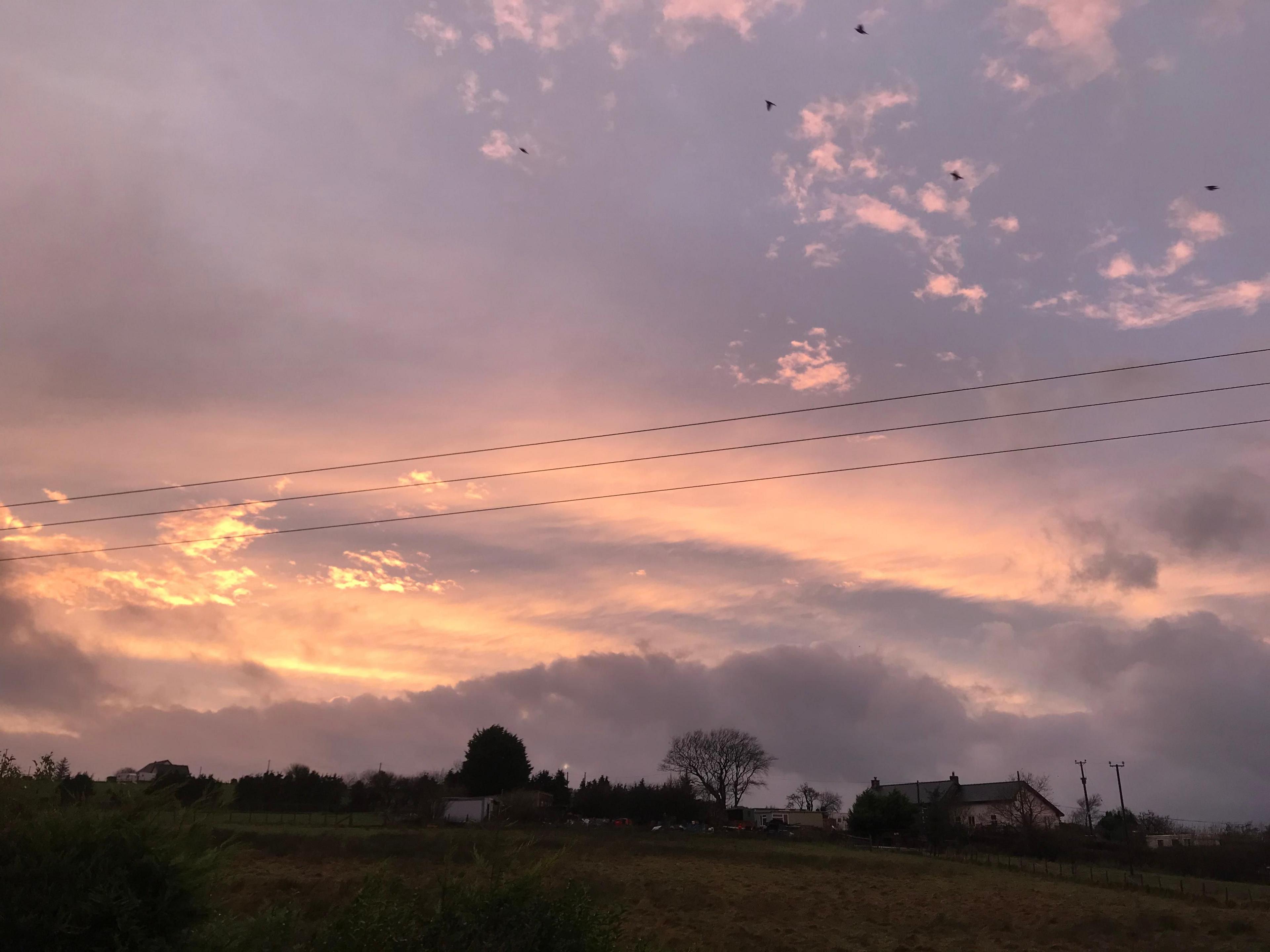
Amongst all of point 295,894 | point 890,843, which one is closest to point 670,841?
point 890,843

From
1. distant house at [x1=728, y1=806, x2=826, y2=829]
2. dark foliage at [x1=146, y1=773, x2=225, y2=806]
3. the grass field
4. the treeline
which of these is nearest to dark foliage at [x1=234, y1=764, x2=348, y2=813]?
the treeline

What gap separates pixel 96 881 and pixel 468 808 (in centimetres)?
10009

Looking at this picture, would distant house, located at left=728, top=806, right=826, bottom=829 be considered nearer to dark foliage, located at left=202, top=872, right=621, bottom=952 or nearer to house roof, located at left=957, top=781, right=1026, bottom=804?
house roof, located at left=957, top=781, right=1026, bottom=804

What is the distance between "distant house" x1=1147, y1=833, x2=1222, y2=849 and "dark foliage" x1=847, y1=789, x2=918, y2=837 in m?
26.3

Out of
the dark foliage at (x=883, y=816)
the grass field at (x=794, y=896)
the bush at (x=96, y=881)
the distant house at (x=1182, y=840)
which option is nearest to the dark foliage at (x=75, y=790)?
the bush at (x=96, y=881)

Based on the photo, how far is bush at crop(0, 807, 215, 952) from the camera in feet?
41.2

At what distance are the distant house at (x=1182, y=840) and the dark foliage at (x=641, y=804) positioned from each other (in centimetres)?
5433

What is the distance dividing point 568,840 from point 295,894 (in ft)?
90.8

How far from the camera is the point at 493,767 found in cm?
12206

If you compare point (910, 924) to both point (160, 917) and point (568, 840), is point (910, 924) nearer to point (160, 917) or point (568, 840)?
point (568, 840)

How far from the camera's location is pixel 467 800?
354ft

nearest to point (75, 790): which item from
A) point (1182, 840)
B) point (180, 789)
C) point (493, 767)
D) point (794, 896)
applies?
point (180, 789)

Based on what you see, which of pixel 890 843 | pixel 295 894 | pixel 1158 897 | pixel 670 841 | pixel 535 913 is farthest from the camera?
pixel 890 843

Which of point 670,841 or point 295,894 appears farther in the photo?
point 670,841
